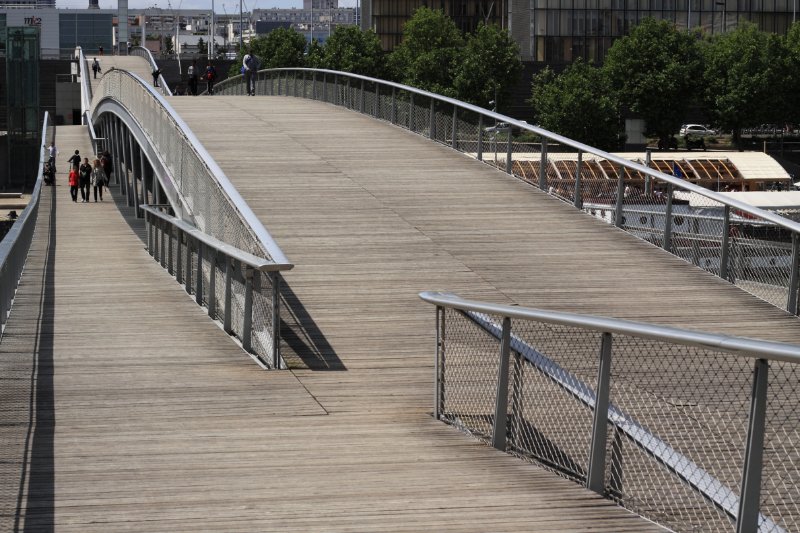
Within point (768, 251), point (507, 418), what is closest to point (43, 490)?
point (507, 418)

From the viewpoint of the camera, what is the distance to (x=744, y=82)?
2997 inches

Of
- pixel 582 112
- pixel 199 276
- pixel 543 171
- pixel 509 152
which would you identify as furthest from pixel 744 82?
pixel 199 276

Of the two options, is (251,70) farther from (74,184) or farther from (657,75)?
(657,75)

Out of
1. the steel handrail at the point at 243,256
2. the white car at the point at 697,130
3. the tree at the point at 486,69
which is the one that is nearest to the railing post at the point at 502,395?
the steel handrail at the point at 243,256

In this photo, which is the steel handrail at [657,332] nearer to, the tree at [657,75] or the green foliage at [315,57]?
the tree at [657,75]

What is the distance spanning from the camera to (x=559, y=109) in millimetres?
75000

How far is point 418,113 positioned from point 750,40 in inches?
2395

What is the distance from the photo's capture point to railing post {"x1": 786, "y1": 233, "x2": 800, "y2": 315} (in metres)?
11.8

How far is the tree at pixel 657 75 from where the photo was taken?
3027 inches

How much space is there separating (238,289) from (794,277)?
4.99 m

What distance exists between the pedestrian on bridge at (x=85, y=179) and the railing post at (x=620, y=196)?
28.2 meters

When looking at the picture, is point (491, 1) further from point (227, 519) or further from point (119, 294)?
point (227, 519)

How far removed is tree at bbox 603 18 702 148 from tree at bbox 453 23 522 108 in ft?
23.5

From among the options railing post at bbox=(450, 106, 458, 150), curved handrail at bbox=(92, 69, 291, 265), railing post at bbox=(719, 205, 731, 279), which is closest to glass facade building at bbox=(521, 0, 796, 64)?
curved handrail at bbox=(92, 69, 291, 265)
